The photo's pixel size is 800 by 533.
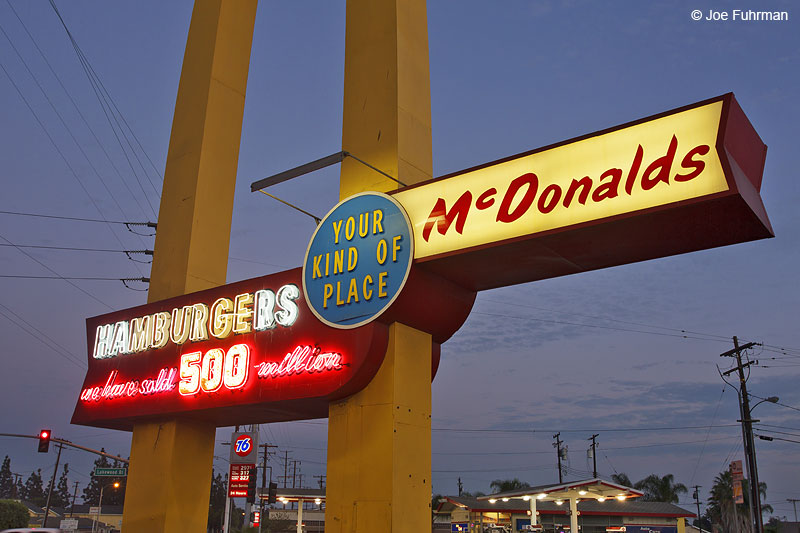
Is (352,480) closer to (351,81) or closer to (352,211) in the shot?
(352,211)

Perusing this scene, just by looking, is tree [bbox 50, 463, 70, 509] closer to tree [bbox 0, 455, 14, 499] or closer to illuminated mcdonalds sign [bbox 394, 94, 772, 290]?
tree [bbox 0, 455, 14, 499]

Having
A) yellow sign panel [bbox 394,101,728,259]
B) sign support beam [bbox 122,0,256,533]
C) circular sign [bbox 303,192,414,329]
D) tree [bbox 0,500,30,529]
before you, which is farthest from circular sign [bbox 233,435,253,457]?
tree [bbox 0,500,30,529]

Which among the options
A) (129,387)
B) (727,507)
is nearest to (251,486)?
(129,387)

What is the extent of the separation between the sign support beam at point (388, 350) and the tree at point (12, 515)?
7280cm

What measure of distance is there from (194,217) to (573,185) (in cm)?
1063

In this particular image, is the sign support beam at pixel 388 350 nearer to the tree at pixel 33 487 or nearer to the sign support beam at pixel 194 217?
the sign support beam at pixel 194 217

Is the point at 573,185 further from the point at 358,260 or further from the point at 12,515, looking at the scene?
the point at 12,515

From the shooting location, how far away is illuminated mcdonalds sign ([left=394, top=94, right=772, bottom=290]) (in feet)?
28.7

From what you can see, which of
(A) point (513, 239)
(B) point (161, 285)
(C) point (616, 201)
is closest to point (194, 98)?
(B) point (161, 285)

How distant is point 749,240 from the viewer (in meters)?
9.73

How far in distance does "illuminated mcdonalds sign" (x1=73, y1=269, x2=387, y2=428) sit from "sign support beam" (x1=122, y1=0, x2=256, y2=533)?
83cm

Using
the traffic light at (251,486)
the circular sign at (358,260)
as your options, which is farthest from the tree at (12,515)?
the circular sign at (358,260)

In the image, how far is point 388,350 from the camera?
11523mm

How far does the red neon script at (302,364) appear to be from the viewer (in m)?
12.0
